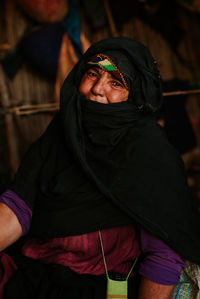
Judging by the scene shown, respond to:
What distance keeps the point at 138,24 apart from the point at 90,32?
0.62 m

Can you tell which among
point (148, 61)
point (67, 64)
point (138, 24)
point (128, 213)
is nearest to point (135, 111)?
point (148, 61)

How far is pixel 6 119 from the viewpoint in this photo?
8.42ft

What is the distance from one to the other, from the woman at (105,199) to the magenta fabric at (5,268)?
24 millimetres

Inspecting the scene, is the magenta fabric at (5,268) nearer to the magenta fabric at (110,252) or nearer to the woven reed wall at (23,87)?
the magenta fabric at (110,252)

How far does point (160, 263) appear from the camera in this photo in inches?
41.4

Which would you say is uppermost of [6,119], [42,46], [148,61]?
[42,46]

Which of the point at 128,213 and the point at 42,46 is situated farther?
the point at 42,46

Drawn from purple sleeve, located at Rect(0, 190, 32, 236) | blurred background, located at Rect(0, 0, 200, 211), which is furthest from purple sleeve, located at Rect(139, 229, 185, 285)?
blurred background, located at Rect(0, 0, 200, 211)

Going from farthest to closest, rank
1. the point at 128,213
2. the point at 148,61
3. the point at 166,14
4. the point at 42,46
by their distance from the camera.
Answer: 1. the point at 166,14
2. the point at 42,46
3. the point at 148,61
4. the point at 128,213

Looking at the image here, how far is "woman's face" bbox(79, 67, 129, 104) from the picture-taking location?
47.9 inches

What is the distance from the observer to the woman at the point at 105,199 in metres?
1.08

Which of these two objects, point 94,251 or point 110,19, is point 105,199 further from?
point 110,19

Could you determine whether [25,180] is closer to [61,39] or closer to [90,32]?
[61,39]

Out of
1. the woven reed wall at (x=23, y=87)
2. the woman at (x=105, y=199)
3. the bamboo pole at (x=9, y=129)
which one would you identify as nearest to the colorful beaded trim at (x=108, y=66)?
the woman at (x=105, y=199)
